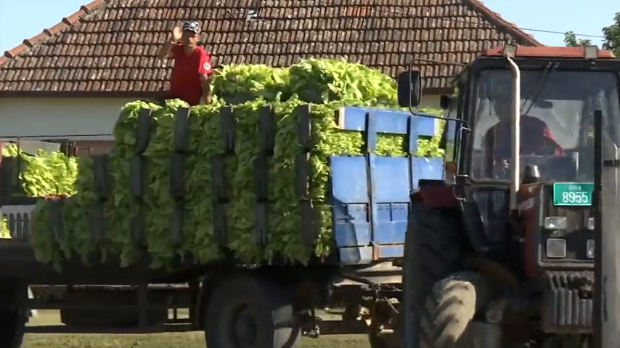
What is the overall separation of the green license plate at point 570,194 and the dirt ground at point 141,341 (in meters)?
6.00

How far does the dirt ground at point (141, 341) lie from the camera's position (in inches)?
527

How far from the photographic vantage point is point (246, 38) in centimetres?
2480

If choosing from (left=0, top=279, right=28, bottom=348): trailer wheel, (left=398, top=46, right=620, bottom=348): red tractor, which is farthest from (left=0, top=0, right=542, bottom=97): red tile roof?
(left=398, top=46, right=620, bottom=348): red tractor

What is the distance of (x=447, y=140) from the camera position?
9016 millimetres

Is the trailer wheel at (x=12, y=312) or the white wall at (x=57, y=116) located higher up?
the white wall at (x=57, y=116)

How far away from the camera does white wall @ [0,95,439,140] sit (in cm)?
2427

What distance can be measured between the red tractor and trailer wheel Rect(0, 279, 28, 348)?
4.63 metres

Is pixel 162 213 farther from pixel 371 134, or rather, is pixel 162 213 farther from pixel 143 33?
pixel 143 33

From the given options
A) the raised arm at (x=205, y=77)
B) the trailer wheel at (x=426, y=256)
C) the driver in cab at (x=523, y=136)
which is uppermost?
the raised arm at (x=205, y=77)

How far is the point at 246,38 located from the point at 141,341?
11.8 meters

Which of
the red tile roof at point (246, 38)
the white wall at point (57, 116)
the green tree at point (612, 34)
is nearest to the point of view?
the red tile roof at point (246, 38)

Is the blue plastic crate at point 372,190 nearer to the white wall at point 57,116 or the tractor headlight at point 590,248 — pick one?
the tractor headlight at point 590,248

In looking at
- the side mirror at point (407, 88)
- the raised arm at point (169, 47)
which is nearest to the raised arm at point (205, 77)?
the raised arm at point (169, 47)

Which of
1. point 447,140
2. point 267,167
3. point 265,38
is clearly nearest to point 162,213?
point 267,167
